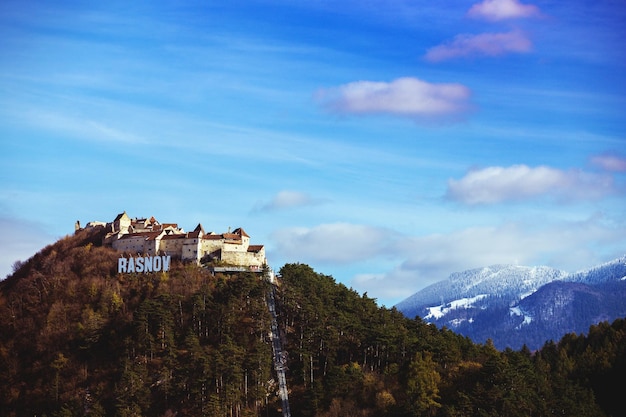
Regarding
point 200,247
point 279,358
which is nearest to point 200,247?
point 200,247

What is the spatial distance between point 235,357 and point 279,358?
897 centimetres

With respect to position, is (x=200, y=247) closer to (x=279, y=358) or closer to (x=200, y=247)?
(x=200, y=247)

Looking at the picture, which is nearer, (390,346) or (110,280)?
(390,346)

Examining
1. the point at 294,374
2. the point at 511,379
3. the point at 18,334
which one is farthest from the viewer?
the point at 18,334

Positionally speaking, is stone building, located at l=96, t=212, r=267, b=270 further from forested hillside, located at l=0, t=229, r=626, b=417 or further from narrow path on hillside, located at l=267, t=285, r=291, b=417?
narrow path on hillside, located at l=267, t=285, r=291, b=417

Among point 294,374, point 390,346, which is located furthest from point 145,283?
point 390,346

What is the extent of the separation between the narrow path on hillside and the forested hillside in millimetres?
812

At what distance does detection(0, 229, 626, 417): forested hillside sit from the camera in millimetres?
113188

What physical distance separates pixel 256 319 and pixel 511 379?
3563cm

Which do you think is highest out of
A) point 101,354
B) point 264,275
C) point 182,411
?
point 264,275

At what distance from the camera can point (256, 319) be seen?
125 m

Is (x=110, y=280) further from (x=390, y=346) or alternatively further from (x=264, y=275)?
(x=390, y=346)

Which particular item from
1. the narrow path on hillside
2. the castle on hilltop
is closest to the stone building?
the castle on hilltop

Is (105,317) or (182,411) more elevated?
(105,317)
